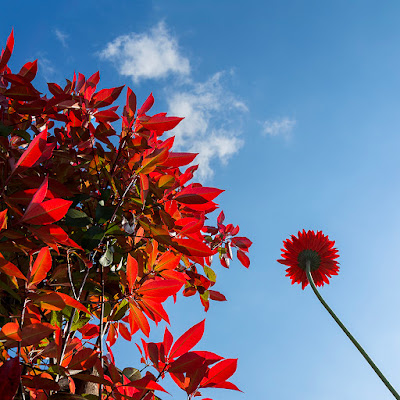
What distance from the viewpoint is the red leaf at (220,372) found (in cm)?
86

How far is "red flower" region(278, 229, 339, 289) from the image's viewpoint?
118 inches

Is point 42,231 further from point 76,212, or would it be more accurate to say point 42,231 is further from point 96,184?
point 96,184

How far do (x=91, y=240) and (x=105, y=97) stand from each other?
19.5 inches

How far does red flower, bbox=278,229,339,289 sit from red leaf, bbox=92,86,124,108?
7.29 ft

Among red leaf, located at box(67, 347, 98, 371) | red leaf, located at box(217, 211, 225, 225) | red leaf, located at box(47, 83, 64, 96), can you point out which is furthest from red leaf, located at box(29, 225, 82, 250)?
red leaf, located at box(217, 211, 225, 225)

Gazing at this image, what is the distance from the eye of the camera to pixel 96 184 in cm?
131

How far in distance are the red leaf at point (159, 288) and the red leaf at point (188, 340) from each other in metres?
0.11

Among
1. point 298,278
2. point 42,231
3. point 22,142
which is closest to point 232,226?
point 22,142

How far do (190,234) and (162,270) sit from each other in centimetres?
18

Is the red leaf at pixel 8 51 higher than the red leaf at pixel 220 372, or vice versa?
the red leaf at pixel 8 51

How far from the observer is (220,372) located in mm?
861

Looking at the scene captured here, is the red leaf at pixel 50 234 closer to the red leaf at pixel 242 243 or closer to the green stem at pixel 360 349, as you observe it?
the red leaf at pixel 242 243

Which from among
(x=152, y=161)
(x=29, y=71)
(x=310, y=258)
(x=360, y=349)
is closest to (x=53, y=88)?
(x=29, y=71)

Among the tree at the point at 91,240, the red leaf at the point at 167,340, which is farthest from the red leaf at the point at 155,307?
the red leaf at the point at 167,340
